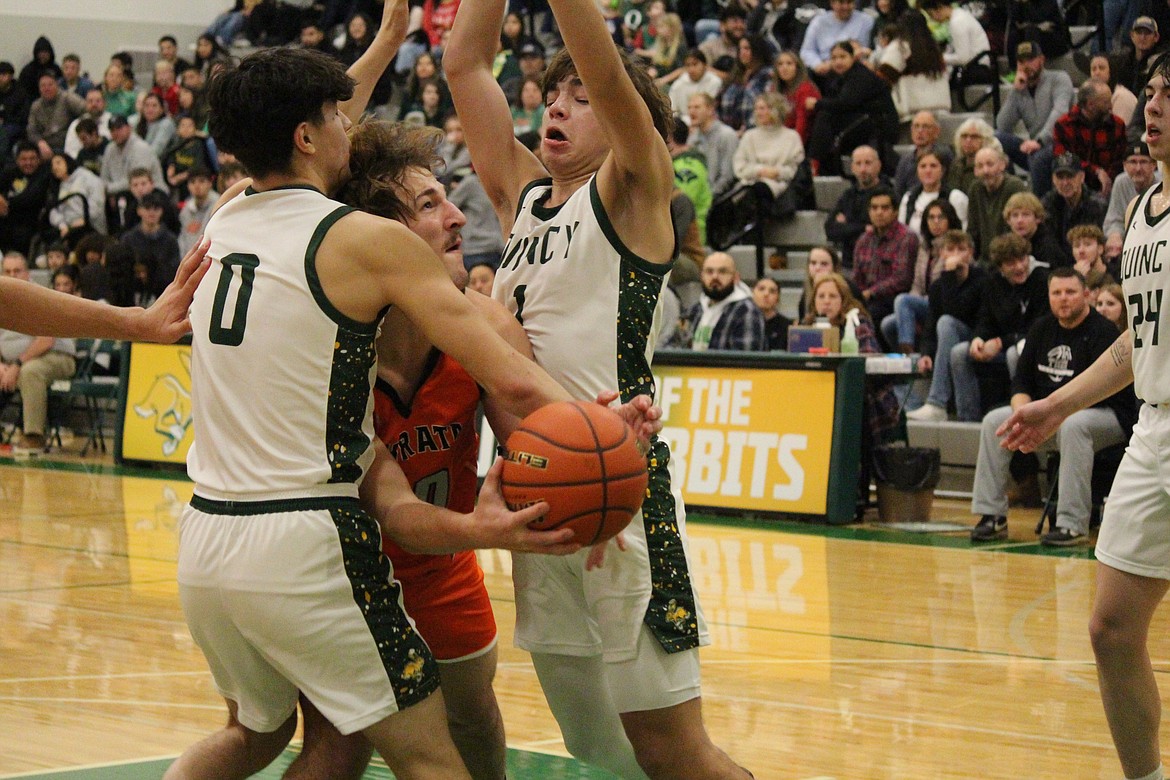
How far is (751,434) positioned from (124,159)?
34.8 ft

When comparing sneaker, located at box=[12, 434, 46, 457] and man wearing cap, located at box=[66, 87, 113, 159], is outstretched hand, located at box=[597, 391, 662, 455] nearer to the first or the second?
sneaker, located at box=[12, 434, 46, 457]

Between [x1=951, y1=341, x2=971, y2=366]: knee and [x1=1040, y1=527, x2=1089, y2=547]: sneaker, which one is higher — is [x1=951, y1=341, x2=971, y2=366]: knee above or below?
above

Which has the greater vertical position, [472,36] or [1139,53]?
[1139,53]

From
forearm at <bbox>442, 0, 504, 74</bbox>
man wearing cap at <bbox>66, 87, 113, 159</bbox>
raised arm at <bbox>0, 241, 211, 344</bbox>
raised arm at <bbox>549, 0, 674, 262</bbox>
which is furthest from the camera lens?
man wearing cap at <bbox>66, 87, 113, 159</bbox>

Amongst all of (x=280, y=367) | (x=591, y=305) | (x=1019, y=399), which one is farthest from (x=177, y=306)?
(x=1019, y=399)

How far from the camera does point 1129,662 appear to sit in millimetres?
4312

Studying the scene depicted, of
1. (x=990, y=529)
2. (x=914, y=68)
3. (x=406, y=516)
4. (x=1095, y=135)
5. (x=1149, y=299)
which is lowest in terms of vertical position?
(x=990, y=529)

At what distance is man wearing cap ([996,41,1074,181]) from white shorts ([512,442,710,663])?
10.4 meters

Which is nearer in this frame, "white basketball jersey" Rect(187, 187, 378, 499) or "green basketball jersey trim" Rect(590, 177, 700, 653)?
"white basketball jersey" Rect(187, 187, 378, 499)

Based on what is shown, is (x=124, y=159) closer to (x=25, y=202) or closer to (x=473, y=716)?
(x=25, y=202)

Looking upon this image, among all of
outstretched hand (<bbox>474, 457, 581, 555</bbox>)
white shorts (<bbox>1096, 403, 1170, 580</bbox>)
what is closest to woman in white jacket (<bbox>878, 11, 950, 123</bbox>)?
white shorts (<bbox>1096, 403, 1170, 580</bbox>)

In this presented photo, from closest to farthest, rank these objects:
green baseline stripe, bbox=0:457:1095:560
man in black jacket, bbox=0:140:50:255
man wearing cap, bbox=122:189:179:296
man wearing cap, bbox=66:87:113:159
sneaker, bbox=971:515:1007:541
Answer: green baseline stripe, bbox=0:457:1095:560
sneaker, bbox=971:515:1007:541
man wearing cap, bbox=122:189:179:296
man in black jacket, bbox=0:140:50:255
man wearing cap, bbox=66:87:113:159

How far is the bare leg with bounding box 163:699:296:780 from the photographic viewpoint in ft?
10.9

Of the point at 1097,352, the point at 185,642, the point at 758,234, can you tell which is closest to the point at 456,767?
the point at 185,642
